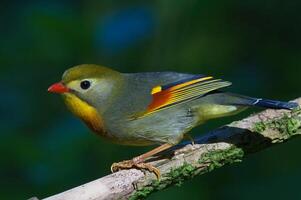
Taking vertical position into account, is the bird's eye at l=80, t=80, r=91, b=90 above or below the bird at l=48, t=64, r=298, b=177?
above

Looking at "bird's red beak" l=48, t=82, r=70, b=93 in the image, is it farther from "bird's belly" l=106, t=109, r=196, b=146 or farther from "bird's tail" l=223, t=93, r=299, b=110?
"bird's tail" l=223, t=93, r=299, b=110

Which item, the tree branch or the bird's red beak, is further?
the bird's red beak

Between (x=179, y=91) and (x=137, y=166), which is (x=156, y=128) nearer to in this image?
(x=179, y=91)

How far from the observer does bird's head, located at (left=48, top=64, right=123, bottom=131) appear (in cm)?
577

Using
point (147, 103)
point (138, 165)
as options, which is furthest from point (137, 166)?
point (147, 103)

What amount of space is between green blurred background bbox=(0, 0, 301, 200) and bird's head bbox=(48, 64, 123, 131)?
961mm

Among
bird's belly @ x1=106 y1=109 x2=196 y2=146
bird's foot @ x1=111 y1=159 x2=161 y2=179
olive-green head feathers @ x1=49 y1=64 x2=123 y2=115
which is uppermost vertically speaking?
olive-green head feathers @ x1=49 y1=64 x2=123 y2=115

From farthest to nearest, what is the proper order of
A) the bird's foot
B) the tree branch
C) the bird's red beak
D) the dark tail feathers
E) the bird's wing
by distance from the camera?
1. the bird's wing
2. the bird's red beak
3. the dark tail feathers
4. the bird's foot
5. the tree branch

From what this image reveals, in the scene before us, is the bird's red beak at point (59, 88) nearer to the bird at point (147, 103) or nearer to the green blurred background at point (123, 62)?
the bird at point (147, 103)

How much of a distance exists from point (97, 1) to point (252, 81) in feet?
5.28

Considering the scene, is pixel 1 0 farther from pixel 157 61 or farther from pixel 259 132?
pixel 259 132

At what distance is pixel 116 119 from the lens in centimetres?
579

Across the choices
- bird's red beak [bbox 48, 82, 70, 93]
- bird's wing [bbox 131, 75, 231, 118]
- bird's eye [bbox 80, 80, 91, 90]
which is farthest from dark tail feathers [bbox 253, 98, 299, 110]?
bird's red beak [bbox 48, 82, 70, 93]

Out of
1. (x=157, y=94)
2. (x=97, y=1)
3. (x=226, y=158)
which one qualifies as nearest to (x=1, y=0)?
(x=97, y=1)
